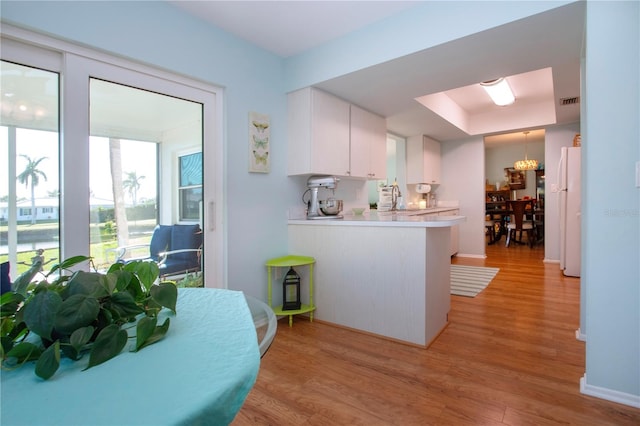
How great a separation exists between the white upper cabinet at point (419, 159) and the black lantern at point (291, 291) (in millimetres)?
3381

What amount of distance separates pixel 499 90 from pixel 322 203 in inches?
117

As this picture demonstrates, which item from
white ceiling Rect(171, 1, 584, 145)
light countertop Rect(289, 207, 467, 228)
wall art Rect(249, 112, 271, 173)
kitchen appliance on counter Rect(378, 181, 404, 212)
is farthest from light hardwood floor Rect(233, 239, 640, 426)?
white ceiling Rect(171, 1, 584, 145)

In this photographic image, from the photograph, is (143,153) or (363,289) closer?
(143,153)

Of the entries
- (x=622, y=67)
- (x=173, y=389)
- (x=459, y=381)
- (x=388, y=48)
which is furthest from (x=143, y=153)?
(x=622, y=67)

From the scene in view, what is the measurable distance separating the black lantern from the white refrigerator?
3.83m

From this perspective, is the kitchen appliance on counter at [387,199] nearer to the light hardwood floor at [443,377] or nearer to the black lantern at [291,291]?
the light hardwood floor at [443,377]

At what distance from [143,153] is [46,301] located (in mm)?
1999

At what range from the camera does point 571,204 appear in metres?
4.36

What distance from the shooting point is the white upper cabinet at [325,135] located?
299 cm

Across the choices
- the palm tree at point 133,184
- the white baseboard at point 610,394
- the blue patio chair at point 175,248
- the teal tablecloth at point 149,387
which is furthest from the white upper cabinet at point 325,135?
the teal tablecloth at point 149,387

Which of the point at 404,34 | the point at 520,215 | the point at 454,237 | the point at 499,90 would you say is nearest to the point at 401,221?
the point at 404,34

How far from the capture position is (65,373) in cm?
47

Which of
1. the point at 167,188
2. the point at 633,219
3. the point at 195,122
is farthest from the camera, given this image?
the point at 195,122

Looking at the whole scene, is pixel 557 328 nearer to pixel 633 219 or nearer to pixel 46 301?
pixel 633 219
